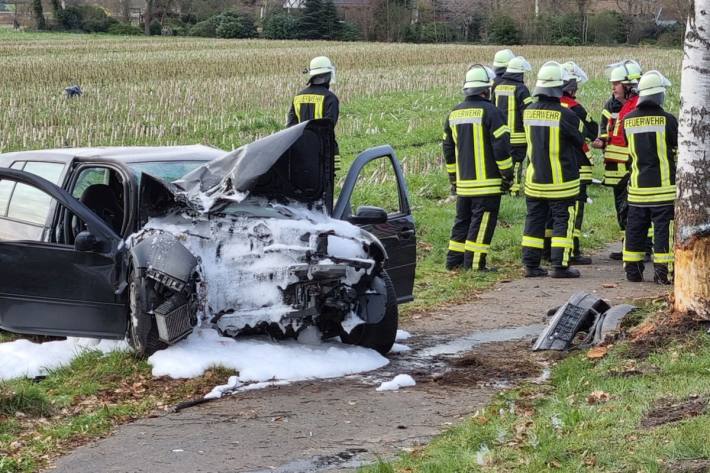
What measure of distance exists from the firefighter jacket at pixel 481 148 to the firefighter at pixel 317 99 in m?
1.94

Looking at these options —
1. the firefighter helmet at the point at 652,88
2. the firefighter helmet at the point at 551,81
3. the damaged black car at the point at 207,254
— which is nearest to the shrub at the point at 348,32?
the firefighter helmet at the point at 551,81

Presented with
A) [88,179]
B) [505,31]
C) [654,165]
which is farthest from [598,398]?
[505,31]

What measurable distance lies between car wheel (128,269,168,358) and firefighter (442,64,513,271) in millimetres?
5216

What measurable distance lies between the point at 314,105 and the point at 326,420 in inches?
297

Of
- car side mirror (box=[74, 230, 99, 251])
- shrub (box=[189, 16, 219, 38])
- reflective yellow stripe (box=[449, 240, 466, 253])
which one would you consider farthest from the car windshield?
shrub (box=[189, 16, 219, 38])

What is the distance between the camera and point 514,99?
50.7 feet

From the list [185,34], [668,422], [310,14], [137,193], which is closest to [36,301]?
[137,193]

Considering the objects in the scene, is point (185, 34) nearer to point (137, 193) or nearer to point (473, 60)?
point (473, 60)

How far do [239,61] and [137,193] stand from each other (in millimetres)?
40048

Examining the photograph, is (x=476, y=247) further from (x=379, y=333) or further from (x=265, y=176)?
(x=265, y=176)

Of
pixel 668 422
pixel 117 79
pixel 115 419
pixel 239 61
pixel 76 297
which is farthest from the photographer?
pixel 239 61

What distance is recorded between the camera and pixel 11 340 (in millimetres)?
8641

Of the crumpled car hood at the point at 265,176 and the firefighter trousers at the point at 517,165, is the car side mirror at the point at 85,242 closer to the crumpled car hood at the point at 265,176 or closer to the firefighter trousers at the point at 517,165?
the crumpled car hood at the point at 265,176

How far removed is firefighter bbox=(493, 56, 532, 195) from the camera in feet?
50.7
